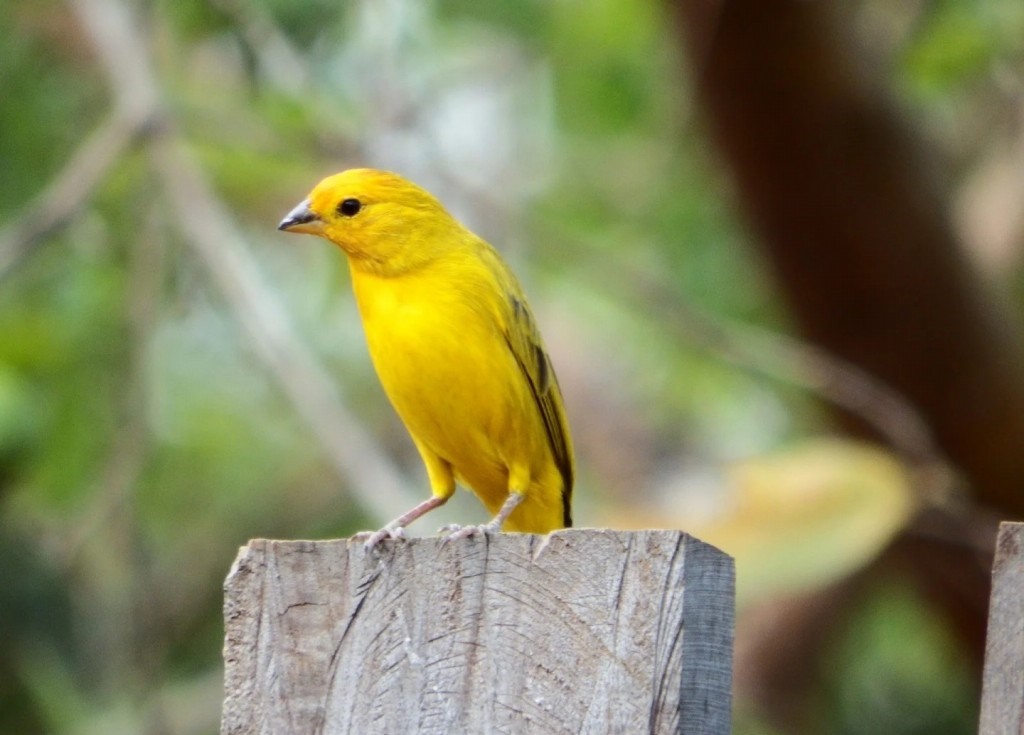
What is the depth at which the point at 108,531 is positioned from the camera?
6.05 meters

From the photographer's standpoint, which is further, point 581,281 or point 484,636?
point 581,281

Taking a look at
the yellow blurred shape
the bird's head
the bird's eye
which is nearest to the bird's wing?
the bird's head

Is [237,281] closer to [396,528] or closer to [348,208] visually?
[348,208]

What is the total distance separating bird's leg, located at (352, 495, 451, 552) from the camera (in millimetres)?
2381

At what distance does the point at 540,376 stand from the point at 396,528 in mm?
1158

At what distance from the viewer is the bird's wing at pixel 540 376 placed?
3.96 meters

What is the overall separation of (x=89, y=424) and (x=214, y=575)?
1.87m

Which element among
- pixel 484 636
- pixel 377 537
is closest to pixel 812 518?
pixel 377 537

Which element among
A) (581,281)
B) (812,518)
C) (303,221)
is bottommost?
(303,221)

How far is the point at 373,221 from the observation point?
4102 millimetres

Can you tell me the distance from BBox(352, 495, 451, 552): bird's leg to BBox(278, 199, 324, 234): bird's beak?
0.71 m

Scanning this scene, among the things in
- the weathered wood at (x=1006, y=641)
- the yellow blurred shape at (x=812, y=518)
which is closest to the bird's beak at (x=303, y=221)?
the yellow blurred shape at (x=812, y=518)

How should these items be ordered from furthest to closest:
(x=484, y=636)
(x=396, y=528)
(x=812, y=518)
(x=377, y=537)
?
(x=812, y=518) → (x=396, y=528) → (x=377, y=537) → (x=484, y=636)

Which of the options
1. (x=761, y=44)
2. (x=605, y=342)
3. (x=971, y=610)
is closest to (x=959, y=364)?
(x=971, y=610)
